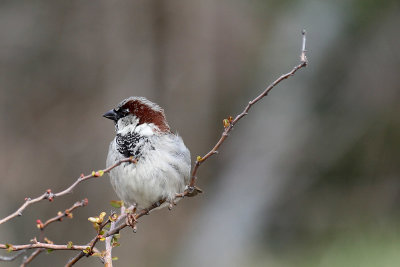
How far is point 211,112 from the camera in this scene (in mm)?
5641

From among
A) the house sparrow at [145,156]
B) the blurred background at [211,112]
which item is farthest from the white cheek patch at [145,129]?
the blurred background at [211,112]

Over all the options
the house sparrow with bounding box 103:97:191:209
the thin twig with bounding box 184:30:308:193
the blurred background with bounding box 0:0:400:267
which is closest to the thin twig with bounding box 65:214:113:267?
the thin twig with bounding box 184:30:308:193

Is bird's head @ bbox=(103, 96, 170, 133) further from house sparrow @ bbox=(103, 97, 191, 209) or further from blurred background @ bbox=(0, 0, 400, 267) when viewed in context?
blurred background @ bbox=(0, 0, 400, 267)

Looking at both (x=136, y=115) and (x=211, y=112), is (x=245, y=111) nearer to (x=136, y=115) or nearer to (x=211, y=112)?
(x=136, y=115)

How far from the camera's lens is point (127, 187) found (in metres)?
2.21

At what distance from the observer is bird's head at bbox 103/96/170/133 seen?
2322 mm

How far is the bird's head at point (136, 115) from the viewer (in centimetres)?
232

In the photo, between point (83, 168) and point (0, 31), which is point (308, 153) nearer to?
point (83, 168)

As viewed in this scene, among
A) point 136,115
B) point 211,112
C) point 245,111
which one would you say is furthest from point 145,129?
point 211,112

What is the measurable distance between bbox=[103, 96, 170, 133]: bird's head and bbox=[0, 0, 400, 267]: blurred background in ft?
7.54

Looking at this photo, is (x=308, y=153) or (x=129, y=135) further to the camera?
(x=308, y=153)

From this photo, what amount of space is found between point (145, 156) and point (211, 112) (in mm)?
3442

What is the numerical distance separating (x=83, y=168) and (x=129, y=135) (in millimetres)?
2908

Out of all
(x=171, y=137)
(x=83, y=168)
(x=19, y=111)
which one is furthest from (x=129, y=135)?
(x=19, y=111)
